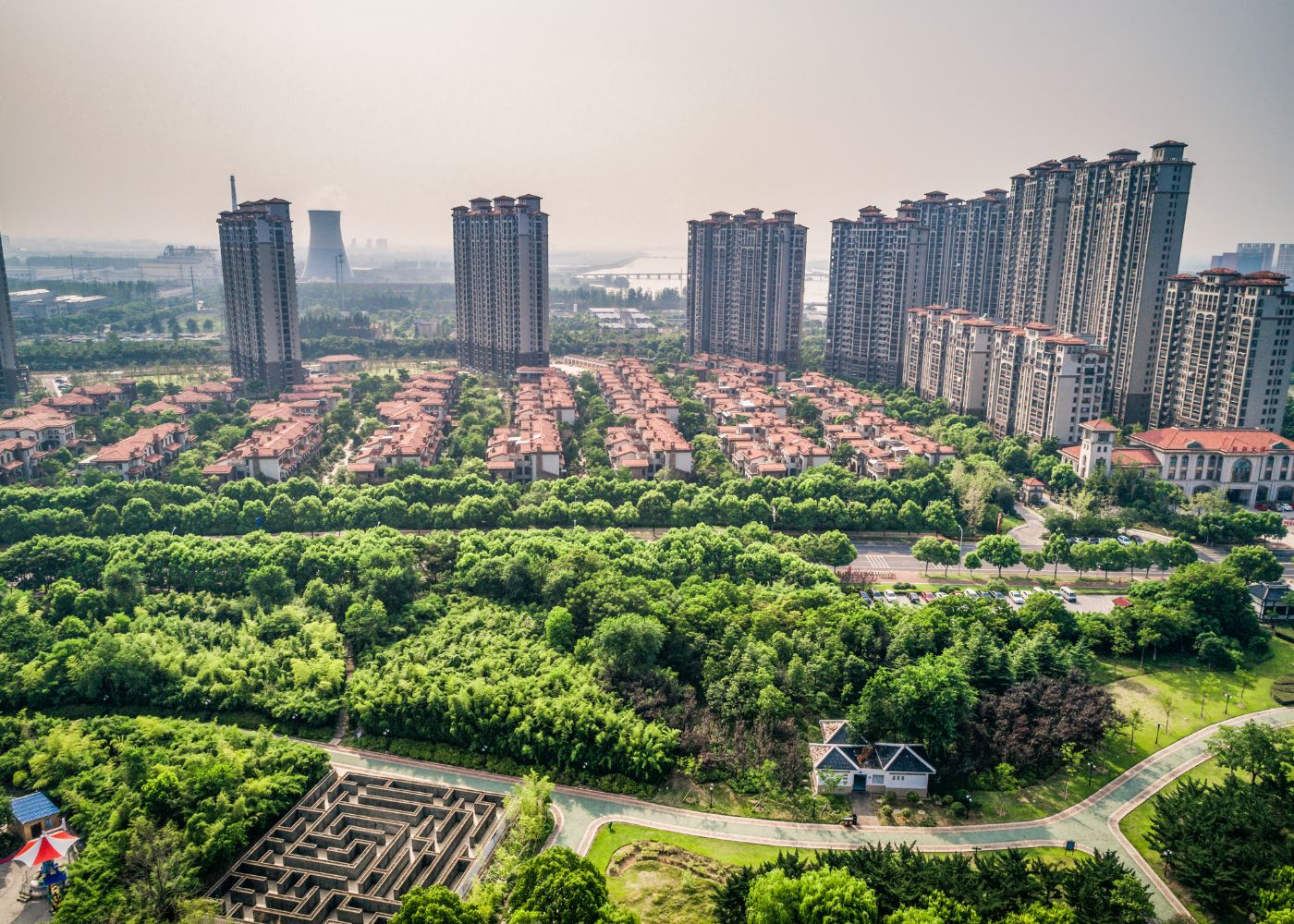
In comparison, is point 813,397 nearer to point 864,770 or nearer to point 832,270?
point 832,270

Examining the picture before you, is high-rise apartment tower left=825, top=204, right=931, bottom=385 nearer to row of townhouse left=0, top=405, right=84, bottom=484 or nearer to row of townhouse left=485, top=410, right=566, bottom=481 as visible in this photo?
row of townhouse left=485, top=410, right=566, bottom=481

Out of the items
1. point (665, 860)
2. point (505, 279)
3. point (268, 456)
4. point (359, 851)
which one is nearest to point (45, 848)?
point (359, 851)

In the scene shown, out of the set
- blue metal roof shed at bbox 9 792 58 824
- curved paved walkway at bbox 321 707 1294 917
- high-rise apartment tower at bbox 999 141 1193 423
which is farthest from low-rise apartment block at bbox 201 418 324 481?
high-rise apartment tower at bbox 999 141 1193 423

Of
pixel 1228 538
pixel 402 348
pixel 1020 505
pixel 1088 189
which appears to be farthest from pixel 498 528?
pixel 402 348

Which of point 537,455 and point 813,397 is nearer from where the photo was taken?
point 537,455

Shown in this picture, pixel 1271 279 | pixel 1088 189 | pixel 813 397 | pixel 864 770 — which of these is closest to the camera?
pixel 864 770
